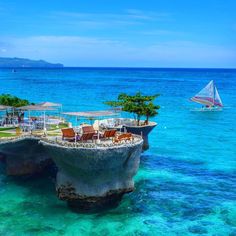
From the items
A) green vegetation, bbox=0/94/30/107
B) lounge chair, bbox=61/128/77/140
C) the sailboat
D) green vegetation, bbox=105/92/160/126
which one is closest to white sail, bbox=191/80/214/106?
the sailboat

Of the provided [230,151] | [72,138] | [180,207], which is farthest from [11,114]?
[230,151]

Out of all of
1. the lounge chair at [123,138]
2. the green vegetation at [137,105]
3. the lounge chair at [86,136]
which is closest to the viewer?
the lounge chair at [123,138]

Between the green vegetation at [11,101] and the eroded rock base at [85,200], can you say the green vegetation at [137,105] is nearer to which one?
the green vegetation at [11,101]

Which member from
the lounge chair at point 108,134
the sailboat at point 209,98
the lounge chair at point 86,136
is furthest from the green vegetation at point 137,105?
the sailboat at point 209,98

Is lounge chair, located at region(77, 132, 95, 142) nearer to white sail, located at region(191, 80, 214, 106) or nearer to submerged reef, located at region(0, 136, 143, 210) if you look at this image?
submerged reef, located at region(0, 136, 143, 210)

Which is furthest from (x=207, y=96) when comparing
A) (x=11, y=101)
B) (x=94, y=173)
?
(x=94, y=173)

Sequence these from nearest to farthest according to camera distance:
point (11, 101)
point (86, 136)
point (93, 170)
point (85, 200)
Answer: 1. point (93, 170)
2. point (85, 200)
3. point (86, 136)
4. point (11, 101)

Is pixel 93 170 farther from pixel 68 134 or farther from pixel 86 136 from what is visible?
pixel 68 134
